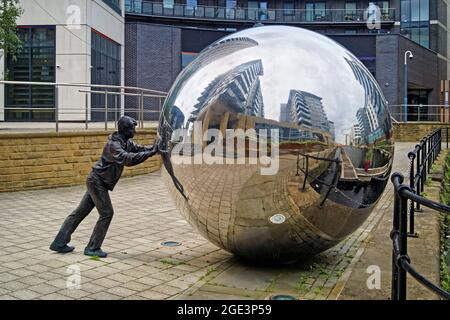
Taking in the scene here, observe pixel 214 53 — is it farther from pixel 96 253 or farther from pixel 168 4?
pixel 168 4

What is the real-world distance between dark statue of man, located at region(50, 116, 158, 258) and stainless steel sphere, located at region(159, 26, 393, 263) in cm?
68

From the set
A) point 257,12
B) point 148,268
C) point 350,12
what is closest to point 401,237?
point 148,268

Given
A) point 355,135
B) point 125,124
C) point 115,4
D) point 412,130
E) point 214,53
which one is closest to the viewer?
point 355,135

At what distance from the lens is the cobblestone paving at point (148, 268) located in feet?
15.6

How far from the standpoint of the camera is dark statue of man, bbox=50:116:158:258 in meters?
5.64

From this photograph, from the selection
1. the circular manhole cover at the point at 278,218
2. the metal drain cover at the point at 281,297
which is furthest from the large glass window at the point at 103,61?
the metal drain cover at the point at 281,297

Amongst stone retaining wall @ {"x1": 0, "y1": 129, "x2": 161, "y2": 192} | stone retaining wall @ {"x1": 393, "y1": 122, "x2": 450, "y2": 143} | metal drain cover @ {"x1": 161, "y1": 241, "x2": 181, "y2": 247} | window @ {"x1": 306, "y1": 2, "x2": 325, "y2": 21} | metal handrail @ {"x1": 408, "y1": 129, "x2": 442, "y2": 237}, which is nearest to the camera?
metal handrail @ {"x1": 408, "y1": 129, "x2": 442, "y2": 237}

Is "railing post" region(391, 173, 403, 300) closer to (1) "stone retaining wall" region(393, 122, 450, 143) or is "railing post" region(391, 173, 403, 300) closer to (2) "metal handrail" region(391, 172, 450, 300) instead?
(2) "metal handrail" region(391, 172, 450, 300)

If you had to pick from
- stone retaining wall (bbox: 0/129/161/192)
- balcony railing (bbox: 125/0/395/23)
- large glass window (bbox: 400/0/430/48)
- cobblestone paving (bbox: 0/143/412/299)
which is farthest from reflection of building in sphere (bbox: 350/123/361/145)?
large glass window (bbox: 400/0/430/48)

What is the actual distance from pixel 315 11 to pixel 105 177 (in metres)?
48.7

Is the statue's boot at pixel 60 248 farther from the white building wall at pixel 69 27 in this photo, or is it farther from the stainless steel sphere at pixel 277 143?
the white building wall at pixel 69 27

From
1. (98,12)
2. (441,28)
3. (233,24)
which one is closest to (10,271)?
(98,12)

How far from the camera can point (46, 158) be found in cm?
1199
